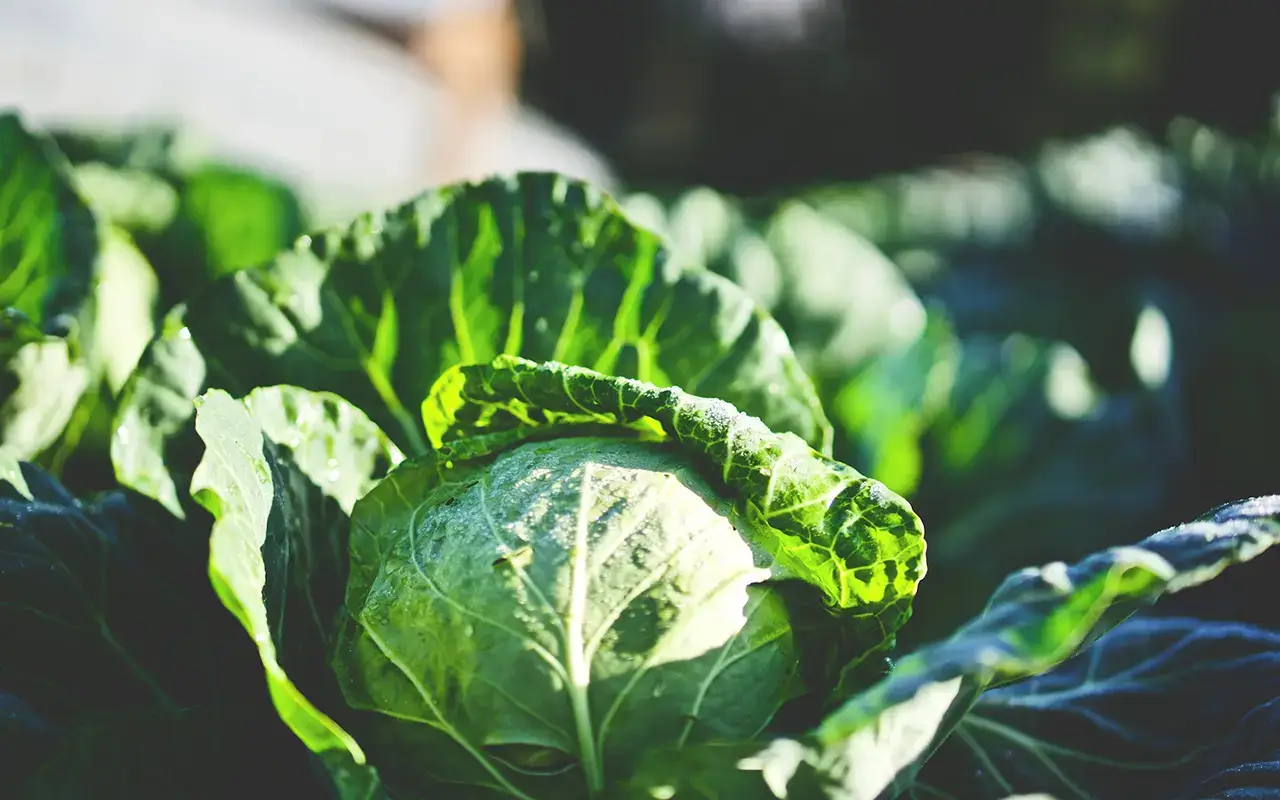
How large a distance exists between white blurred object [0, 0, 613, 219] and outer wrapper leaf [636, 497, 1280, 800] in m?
1.49

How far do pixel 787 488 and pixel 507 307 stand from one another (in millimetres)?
407

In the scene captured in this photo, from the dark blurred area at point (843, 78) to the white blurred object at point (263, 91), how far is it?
1797 mm

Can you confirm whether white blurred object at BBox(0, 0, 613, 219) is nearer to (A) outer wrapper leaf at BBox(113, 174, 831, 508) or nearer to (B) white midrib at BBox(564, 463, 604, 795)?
(A) outer wrapper leaf at BBox(113, 174, 831, 508)

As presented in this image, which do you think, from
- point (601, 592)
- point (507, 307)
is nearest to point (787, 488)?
point (601, 592)

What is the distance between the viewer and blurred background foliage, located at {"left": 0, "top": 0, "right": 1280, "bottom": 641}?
1530 mm

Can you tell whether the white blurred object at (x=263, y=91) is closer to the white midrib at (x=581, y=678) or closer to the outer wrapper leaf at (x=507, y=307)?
the outer wrapper leaf at (x=507, y=307)

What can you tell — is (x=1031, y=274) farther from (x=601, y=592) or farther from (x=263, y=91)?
(x=263, y=91)

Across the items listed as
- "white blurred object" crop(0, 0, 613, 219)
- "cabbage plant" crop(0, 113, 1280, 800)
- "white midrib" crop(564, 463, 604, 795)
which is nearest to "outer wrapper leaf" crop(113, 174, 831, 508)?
"cabbage plant" crop(0, 113, 1280, 800)

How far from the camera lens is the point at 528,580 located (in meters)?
0.80

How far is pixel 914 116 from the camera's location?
6.59 metres

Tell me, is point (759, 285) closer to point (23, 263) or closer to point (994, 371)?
point (994, 371)

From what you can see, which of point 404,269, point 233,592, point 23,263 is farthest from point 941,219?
point 233,592

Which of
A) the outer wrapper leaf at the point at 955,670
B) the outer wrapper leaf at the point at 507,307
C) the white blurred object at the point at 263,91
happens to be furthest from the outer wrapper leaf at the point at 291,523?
the white blurred object at the point at 263,91

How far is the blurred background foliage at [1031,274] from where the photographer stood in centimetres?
153
